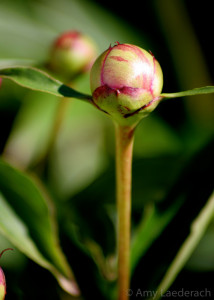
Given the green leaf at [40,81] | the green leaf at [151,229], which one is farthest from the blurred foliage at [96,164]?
the green leaf at [40,81]

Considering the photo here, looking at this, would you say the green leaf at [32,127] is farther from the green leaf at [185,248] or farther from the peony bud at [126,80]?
the peony bud at [126,80]

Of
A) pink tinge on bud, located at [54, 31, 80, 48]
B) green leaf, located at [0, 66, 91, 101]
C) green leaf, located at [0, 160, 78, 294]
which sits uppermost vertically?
green leaf, located at [0, 66, 91, 101]

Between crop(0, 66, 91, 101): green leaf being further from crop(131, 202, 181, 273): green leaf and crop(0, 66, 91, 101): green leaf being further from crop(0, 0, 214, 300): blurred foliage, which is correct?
crop(131, 202, 181, 273): green leaf

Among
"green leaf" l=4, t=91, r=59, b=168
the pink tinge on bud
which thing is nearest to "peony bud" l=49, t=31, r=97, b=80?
the pink tinge on bud

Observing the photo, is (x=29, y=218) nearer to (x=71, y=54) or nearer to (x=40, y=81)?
(x=40, y=81)

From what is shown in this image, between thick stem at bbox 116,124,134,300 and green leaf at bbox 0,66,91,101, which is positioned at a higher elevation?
green leaf at bbox 0,66,91,101

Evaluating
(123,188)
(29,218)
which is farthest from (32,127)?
(123,188)
